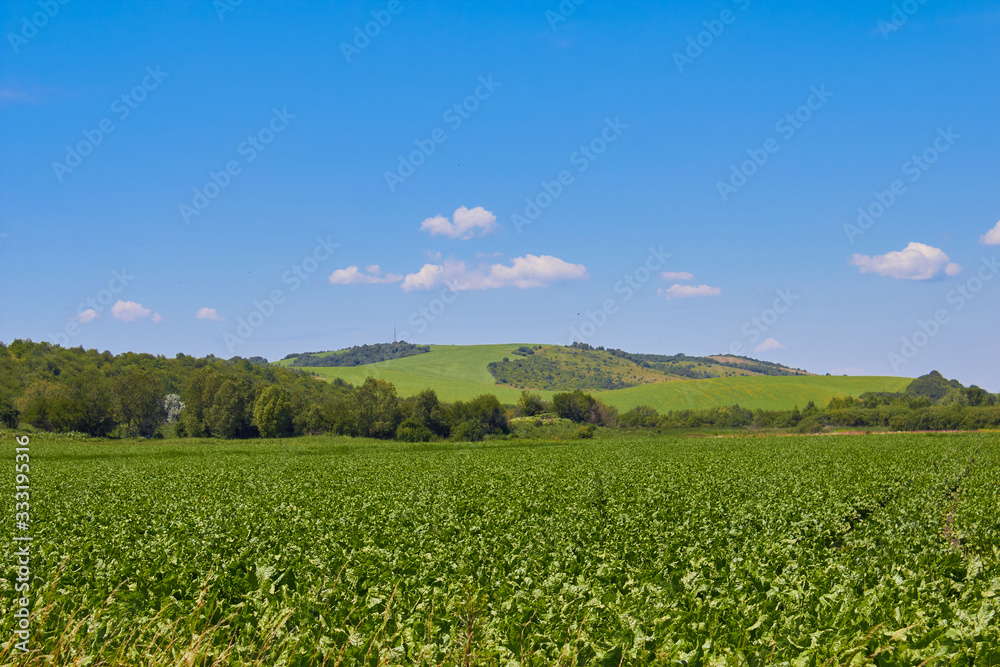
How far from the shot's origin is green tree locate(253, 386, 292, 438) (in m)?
86.2

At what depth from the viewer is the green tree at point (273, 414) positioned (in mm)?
86188

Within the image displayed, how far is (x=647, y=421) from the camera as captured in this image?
102000 mm

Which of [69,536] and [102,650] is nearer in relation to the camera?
[102,650]

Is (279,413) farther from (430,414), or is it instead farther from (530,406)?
(530,406)

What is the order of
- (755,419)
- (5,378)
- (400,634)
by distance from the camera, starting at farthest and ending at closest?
(755,419) < (5,378) < (400,634)

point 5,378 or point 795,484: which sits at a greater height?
point 5,378

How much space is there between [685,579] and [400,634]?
4308mm

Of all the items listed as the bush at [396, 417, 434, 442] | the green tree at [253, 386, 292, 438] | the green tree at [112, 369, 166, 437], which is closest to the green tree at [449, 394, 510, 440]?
the bush at [396, 417, 434, 442]

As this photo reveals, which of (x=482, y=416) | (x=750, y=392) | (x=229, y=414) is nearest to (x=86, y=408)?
(x=229, y=414)

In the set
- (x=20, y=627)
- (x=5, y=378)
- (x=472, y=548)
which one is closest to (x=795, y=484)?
(x=472, y=548)

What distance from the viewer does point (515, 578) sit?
31.4ft

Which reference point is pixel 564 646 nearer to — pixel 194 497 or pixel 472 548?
pixel 472 548

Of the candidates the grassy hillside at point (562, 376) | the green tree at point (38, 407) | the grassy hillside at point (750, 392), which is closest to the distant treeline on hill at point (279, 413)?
the green tree at point (38, 407)

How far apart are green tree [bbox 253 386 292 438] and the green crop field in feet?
217
